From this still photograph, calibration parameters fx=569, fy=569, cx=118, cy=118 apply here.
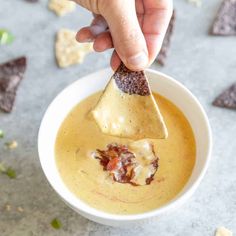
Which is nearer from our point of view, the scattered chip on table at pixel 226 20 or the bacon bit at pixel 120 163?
the bacon bit at pixel 120 163

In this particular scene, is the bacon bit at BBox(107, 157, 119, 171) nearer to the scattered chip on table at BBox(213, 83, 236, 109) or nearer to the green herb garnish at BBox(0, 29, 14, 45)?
the scattered chip on table at BBox(213, 83, 236, 109)

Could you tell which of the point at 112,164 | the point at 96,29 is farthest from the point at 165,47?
the point at 112,164

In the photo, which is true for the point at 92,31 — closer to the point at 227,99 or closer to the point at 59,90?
the point at 59,90

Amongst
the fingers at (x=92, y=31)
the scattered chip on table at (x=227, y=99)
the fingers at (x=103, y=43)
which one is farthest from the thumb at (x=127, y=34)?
the scattered chip on table at (x=227, y=99)

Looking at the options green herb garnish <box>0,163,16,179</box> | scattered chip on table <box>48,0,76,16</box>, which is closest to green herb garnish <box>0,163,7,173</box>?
green herb garnish <box>0,163,16,179</box>

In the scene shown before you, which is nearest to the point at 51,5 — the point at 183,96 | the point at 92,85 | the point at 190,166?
the point at 92,85

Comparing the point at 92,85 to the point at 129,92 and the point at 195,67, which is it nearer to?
the point at 129,92

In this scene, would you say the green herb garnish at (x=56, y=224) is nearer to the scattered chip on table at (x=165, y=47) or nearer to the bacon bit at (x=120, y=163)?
the bacon bit at (x=120, y=163)
